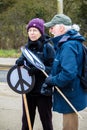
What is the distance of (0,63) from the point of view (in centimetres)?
1831

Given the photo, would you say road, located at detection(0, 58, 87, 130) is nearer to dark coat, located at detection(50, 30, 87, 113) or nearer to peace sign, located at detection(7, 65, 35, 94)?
peace sign, located at detection(7, 65, 35, 94)

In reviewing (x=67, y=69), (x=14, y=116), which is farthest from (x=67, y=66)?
(x=14, y=116)

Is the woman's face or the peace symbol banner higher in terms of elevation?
the woman's face

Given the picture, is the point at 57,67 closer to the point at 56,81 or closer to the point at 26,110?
the point at 56,81

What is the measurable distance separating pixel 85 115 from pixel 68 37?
1.89 m

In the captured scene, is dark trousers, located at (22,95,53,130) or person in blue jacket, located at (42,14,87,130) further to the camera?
dark trousers, located at (22,95,53,130)

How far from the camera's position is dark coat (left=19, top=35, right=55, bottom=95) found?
14.7 feet

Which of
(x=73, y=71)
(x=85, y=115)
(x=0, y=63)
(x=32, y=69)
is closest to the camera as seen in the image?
(x=73, y=71)

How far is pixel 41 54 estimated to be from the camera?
14.7 ft

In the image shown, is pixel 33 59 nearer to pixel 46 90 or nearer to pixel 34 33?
pixel 34 33

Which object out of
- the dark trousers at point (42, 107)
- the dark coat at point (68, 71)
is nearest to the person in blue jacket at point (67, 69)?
the dark coat at point (68, 71)

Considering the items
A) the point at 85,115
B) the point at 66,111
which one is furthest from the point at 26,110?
the point at 85,115

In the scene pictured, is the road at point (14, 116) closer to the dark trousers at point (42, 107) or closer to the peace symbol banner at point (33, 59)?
the dark trousers at point (42, 107)

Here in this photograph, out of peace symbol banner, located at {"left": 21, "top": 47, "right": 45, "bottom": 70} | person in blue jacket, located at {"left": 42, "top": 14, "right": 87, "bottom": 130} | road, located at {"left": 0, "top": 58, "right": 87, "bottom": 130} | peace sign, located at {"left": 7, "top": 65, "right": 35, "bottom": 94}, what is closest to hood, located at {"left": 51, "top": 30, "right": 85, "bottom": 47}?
person in blue jacket, located at {"left": 42, "top": 14, "right": 87, "bottom": 130}
